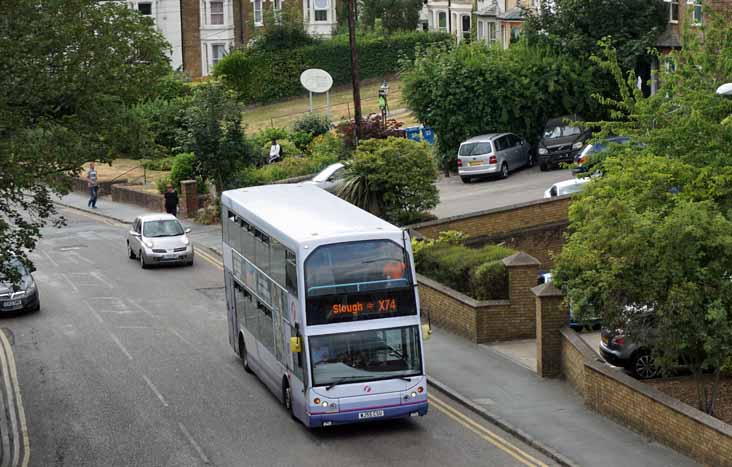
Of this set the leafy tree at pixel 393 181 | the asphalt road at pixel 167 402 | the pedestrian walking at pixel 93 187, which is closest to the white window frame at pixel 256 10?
the pedestrian walking at pixel 93 187

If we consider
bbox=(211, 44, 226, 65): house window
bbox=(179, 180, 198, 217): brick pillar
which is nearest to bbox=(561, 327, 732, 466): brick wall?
bbox=(179, 180, 198, 217): brick pillar

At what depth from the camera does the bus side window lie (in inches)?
772

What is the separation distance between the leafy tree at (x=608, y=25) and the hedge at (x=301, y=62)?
2572 cm

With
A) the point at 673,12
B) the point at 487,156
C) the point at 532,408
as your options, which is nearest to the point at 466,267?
the point at 532,408

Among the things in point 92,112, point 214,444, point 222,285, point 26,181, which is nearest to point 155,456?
point 214,444

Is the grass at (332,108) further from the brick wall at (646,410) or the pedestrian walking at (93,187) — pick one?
the brick wall at (646,410)

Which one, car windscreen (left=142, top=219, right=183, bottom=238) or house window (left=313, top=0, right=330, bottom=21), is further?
house window (left=313, top=0, right=330, bottom=21)

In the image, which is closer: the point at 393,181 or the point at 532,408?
the point at 532,408

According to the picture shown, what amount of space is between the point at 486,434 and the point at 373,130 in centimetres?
2741

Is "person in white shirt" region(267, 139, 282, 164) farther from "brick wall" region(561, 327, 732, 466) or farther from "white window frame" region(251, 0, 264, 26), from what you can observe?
"white window frame" region(251, 0, 264, 26)

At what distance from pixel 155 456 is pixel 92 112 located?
25.7 feet

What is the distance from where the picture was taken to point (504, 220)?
34344 millimetres

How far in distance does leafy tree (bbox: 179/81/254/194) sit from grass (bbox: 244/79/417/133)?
59.0ft

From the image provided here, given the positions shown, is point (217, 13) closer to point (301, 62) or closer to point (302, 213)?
point (301, 62)
